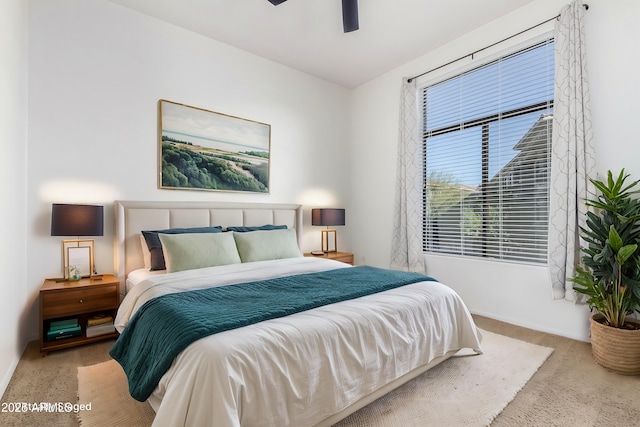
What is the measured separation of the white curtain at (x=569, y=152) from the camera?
261cm

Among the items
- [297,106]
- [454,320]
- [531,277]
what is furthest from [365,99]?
[454,320]

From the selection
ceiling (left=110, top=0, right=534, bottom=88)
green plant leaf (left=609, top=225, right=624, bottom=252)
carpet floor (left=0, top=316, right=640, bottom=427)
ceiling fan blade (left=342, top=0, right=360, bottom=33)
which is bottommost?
carpet floor (left=0, top=316, right=640, bottom=427)

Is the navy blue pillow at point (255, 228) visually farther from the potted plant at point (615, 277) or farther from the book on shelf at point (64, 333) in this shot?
the potted plant at point (615, 277)

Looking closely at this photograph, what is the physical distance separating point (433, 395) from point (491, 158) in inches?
98.7

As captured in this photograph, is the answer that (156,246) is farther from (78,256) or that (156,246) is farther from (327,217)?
(327,217)

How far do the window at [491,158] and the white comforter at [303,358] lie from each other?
1434mm

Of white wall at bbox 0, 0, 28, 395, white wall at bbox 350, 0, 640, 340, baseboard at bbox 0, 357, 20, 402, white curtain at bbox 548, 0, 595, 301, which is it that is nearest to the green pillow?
white wall at bbox 0, 0, 28, 395

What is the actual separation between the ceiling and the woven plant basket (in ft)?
9.66

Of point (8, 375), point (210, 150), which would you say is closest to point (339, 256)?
point (210, 150)

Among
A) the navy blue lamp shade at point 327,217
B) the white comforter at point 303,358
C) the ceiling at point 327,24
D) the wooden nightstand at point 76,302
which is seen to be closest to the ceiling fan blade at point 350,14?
the ceiling at point 327,24

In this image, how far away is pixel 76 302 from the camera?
250cm

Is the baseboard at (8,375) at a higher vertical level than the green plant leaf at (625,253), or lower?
lower

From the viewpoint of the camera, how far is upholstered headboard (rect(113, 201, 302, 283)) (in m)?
2.91

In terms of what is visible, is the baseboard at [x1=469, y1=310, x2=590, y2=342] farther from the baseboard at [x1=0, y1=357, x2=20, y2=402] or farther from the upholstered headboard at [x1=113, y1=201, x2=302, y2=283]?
the baseboard at [x1=0, y1=357, x2=20, y2=402]
